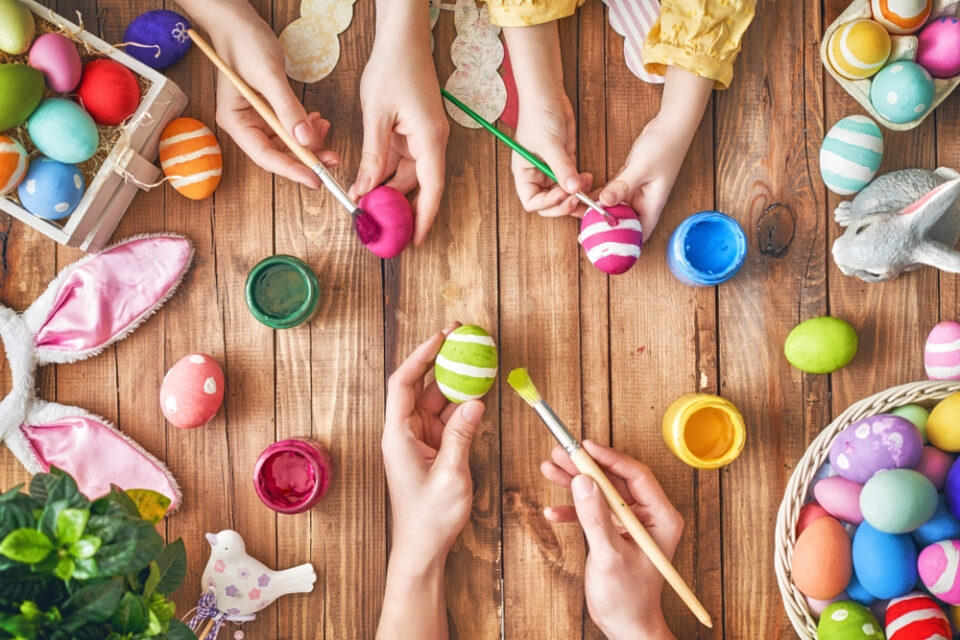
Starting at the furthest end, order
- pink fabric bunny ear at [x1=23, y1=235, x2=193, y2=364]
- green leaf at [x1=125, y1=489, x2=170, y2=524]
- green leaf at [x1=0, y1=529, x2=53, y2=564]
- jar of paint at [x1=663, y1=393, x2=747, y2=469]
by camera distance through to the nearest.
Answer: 1. pink fabric bunny ear at [x1=23, y1=235, x2=193, y2=364]
2. jar of paint at [x1=663, y1=393, x2=747, y2=469]
3. green leaf at [x1=125, y1=489, x2=170, y2=524]
4. green leaf at [x1=0, y1=529, x2=53, y2=564]

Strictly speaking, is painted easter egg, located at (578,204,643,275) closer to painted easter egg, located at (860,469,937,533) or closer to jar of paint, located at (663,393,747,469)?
jar of paint, located at (663,393,747,469)

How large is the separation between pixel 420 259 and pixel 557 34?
1.62ft

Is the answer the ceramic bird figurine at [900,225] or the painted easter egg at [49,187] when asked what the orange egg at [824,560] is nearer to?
the ceramic bird figurine at [900,225]

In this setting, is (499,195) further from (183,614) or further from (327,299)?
(183,614)

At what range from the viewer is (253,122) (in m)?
1.18

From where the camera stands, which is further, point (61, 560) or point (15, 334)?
point (15, 334)

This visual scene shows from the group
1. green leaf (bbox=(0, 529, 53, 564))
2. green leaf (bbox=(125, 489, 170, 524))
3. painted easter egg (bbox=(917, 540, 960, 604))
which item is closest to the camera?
green leaf (bbox=(0, 529, 53, 564))

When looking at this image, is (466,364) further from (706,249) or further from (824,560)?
(824,560)

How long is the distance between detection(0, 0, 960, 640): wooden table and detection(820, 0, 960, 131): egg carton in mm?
44

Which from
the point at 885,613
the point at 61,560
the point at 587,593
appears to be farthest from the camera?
the point at 587,593

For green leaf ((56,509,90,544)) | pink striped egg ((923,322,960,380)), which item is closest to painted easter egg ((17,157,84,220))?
green leaf ((56,509,90,544))

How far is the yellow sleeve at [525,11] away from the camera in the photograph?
1.14 meters


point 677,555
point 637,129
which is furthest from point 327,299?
point 677,555

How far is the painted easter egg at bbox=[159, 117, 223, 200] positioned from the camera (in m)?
1.16
